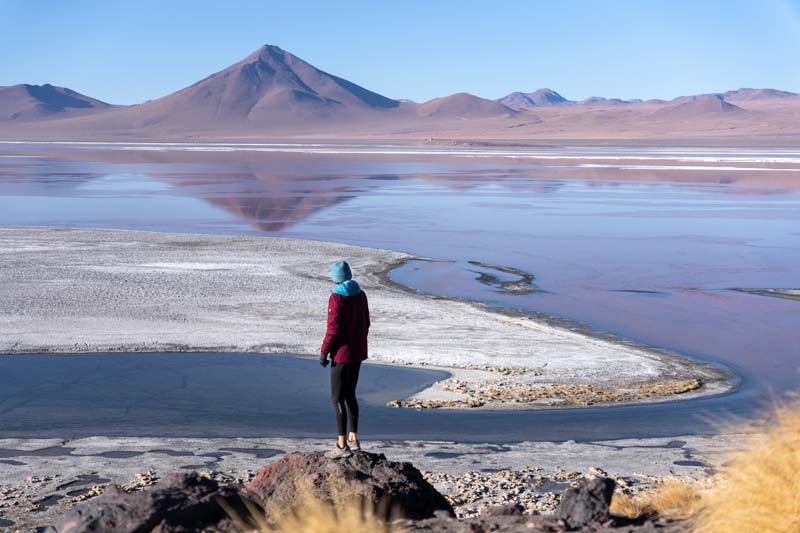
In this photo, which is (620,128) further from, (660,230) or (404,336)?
(404,336)

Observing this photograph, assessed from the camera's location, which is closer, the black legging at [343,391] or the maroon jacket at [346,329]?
the maroon jacket at [346,329]

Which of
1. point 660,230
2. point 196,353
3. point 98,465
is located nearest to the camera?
point 98,465

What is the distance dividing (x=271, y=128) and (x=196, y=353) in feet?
572

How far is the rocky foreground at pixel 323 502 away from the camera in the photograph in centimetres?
496

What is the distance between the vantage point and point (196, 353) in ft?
38.8

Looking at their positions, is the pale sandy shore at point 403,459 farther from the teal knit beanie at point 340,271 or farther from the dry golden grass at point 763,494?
the dry golden grass at point 763,494

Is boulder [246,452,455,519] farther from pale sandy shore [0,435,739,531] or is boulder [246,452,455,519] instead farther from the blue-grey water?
the blue-grey water

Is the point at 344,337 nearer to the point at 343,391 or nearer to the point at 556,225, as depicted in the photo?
the point at 343,391

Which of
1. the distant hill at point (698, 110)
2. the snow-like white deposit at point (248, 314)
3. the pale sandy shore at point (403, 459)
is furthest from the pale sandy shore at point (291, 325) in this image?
the distant hill at point (698, 110)

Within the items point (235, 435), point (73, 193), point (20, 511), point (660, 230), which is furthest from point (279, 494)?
point (73, 193)

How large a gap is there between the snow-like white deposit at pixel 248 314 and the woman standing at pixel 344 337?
3886mm

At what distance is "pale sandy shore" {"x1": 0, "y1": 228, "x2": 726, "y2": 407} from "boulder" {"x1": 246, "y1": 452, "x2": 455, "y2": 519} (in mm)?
3879

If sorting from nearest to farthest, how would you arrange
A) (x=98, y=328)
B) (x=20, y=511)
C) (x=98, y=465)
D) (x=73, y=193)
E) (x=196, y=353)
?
1. (x=20, y=511)
2. (x=98, y=465)
3. (x=196, y=353)
4. (x=98, y=328)
5. (x=73, y=193)

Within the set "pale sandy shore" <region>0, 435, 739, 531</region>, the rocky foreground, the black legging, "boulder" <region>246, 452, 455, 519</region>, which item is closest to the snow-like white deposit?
"pale sandy shore" <region>0, 435, 739, 531</region>
